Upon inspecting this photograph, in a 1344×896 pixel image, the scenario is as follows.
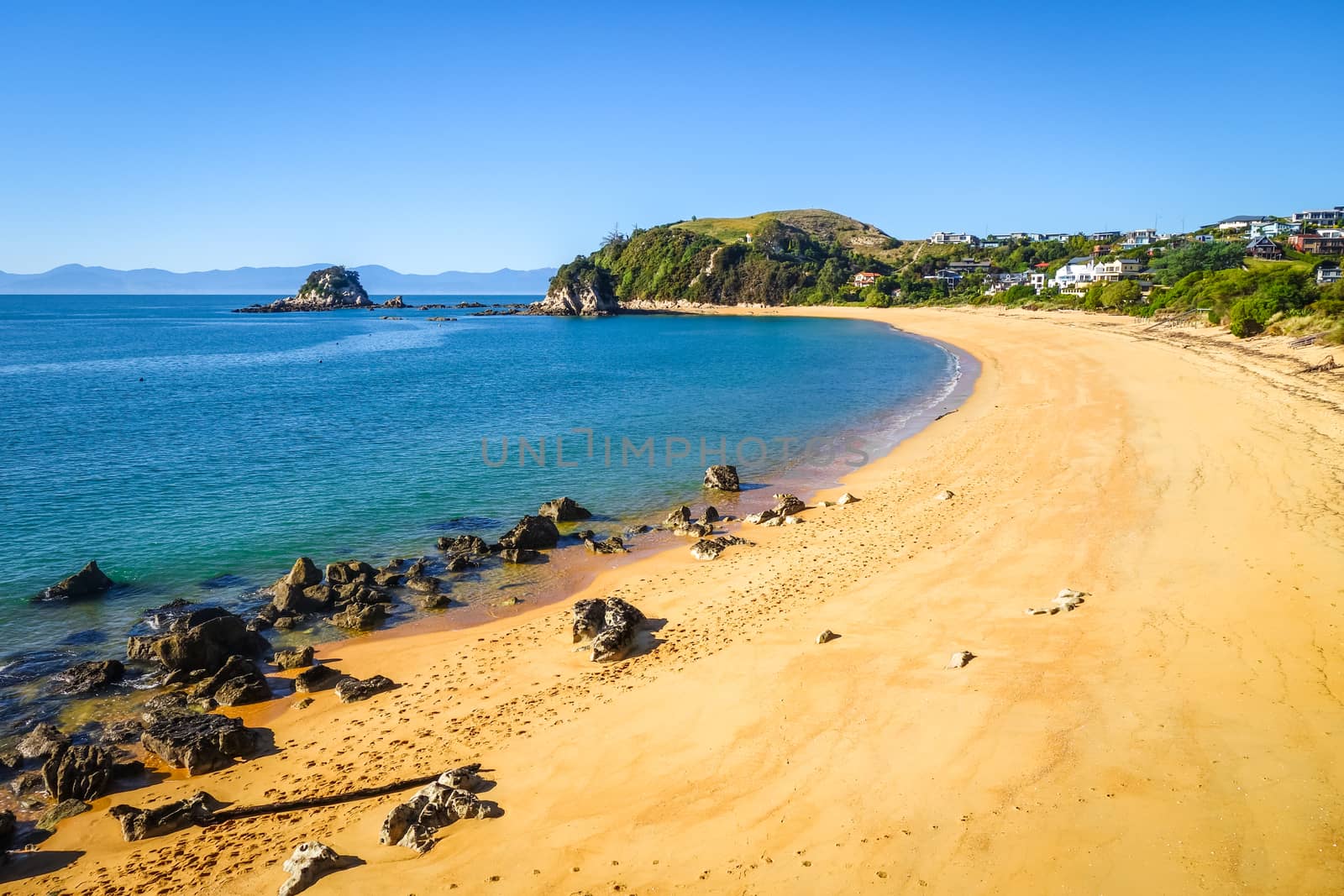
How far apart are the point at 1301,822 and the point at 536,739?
10.7 meters

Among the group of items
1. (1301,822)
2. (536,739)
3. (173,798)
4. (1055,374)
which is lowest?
(173,798)

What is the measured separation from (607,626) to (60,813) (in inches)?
390

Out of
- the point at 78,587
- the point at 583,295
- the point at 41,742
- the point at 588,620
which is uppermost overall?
the point at 583,295

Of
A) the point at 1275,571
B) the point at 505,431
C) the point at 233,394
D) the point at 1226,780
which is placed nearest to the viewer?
the point at 1226,780

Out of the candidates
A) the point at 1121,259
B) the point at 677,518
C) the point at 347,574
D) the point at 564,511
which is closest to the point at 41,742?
the point at 347,574

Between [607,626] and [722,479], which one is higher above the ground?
[722,479]

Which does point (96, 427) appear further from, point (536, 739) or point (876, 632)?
point (876, 632)

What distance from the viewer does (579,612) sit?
667 inches

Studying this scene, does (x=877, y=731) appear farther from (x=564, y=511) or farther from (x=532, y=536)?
(x=564, y=511)

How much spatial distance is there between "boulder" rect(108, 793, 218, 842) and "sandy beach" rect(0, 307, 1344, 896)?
24 centimetres

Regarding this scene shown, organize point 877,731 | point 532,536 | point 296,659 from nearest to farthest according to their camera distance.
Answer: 1. point 877,731
2. point 296,659
3. point 532,536

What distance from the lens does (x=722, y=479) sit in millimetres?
29969

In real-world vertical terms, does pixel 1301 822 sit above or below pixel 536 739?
above

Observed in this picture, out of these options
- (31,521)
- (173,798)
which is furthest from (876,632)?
(31,521)
